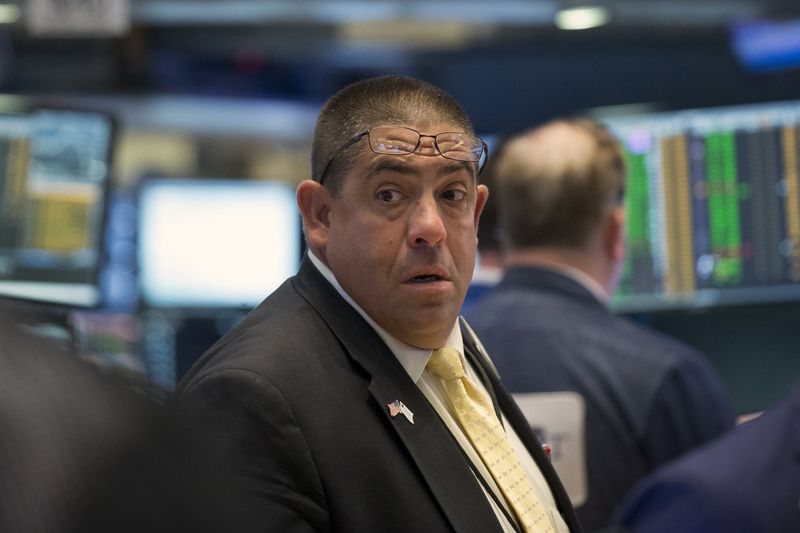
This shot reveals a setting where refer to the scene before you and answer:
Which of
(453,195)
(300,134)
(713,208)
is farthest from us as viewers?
(300,134)

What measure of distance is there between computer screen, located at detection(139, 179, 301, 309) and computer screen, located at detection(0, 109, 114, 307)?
4.57ft

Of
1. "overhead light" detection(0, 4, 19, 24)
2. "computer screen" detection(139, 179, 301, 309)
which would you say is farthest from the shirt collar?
"overhead light" detection(0, 4, 19, 24)

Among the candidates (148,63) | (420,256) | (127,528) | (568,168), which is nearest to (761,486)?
(127,528)

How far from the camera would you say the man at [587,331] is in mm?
2398

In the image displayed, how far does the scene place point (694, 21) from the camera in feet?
15.9

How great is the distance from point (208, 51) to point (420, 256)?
4025 millimetres

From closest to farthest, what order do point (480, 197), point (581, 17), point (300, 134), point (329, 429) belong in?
1. point (329, 429)
2. point (480, 197)
3. point (581, 17)
4. point (300, 134)

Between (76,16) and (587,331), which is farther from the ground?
(76,16)

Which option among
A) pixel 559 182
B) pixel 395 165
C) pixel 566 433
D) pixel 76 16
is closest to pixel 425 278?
pixel 395 165

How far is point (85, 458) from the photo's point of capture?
58 cm

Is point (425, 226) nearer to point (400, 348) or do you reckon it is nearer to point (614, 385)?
point (400, 348)

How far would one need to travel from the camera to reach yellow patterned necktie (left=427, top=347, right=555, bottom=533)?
5.51ft

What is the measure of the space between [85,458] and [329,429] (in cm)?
96

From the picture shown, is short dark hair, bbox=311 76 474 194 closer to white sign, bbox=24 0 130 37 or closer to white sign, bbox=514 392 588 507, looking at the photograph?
white sign, bbox=514 392 588 507
